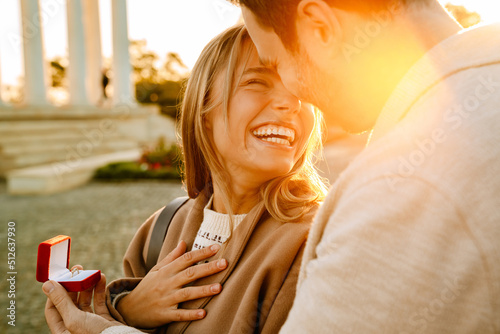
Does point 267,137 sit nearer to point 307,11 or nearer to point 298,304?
point 307,11

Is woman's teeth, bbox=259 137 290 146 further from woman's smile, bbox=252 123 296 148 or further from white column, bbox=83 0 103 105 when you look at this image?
white column, bbox=83 0 103 105

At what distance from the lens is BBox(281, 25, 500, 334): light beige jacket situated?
83cm

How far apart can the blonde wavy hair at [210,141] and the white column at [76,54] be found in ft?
Result: 73.6

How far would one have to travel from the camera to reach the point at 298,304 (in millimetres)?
935

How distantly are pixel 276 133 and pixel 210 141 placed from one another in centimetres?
43

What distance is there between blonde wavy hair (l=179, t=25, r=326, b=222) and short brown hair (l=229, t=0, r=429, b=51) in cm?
73

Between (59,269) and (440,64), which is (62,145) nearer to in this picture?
(59,269)

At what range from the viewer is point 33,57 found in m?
19.2

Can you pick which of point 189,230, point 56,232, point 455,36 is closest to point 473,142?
point 455,36

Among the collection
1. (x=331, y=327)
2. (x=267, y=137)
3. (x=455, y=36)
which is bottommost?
(x=331, y=327)

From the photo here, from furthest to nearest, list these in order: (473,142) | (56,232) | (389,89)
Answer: (56,232)
(389,89)
(473,142)

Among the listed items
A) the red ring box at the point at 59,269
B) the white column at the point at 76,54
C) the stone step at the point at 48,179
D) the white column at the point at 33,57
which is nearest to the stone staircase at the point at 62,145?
the stone step at the point at 48,179

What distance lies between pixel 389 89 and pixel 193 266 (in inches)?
47.1

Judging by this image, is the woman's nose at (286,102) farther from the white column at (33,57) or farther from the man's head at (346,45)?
the white column at (33,57)
